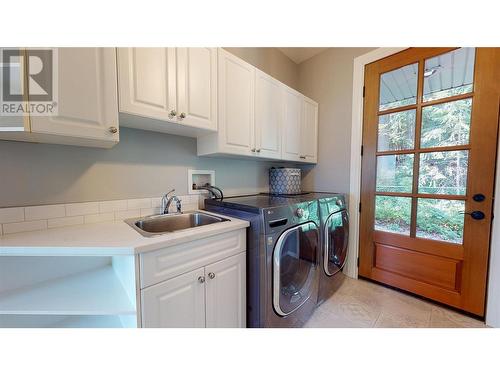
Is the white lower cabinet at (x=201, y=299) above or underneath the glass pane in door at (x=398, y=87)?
underneath

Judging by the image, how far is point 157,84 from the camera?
107 centimetres

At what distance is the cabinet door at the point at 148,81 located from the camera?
3.18 feet

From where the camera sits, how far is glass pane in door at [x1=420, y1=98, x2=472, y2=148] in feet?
4.68

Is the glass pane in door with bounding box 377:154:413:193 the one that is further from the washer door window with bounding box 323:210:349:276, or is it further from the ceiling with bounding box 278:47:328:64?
the ceiling with bounding box 278:47:328:64

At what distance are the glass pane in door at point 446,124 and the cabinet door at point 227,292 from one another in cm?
181

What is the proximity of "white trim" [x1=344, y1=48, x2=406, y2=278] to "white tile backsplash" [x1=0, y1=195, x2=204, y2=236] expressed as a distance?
190 centimetres

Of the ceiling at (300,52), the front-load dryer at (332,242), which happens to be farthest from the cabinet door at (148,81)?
the ceiling at (300,52)

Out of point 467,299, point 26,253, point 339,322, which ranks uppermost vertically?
point 26,253

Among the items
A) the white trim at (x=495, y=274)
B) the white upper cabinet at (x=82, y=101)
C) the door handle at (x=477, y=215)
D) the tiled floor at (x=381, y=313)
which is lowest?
the tiled floor at (x=381, y=313)

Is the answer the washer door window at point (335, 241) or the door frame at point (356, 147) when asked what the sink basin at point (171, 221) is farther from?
the door frame at point (356, 147)
